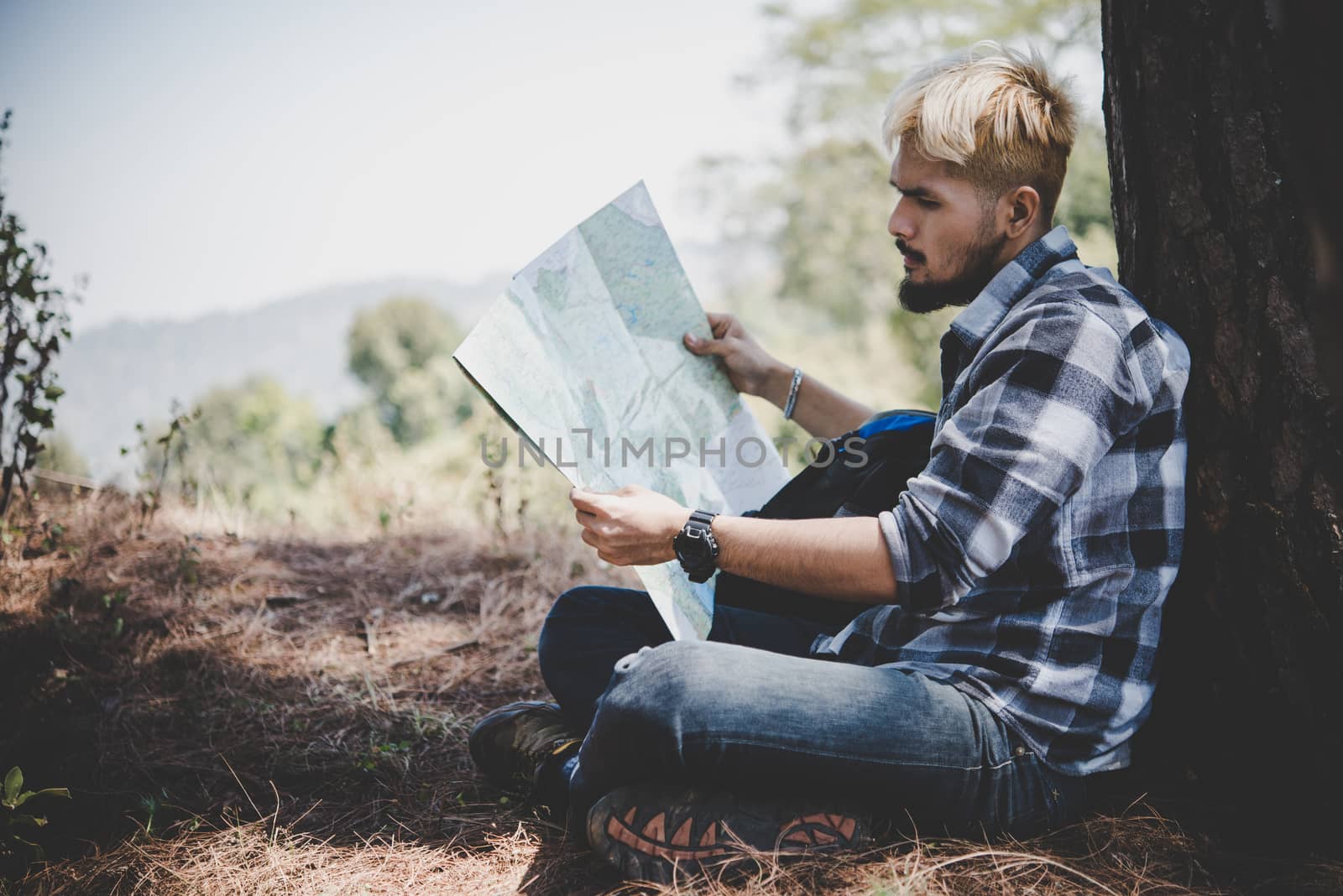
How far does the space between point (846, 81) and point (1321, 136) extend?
30.9 m

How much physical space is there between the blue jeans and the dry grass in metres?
0.08

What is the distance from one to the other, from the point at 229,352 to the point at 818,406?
6690 centimetres

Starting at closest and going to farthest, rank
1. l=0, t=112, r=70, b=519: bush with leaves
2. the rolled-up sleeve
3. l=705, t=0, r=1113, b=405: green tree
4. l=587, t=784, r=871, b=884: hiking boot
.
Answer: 1. the rolled-up sleeve
2. l=587, t=784, r=871, b=884: hiking boot
3. l=0, t=112, r=70, b=519: bush with leaves
4. l=705, t=0, r=1113, b=405: green tree

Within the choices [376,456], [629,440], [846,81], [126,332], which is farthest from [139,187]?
[629,440]

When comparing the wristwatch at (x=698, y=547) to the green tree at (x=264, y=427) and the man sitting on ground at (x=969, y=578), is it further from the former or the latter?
the green tree at (x=264, y=427)

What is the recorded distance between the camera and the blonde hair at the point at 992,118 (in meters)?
1.32

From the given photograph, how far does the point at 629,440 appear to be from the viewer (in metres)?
1.50

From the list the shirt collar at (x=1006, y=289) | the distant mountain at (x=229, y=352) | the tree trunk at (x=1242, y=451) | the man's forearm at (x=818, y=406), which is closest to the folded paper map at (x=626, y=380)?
the man's forearm at (x=818, y=406)

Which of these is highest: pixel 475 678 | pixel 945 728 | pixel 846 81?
pixel 846 81

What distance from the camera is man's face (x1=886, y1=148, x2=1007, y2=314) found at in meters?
1.38

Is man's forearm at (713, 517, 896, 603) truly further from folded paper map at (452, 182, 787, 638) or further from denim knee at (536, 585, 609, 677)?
denim knee at (536, 585, 609, 677)

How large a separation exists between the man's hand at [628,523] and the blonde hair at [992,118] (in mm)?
765

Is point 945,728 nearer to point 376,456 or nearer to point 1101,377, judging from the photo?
point 1101,377

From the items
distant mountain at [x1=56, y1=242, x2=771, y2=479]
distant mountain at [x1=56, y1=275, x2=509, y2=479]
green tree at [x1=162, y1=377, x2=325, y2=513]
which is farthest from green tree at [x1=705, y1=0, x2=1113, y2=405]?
green tree at [x1=162, y1=377, x2=325, y2=513]
